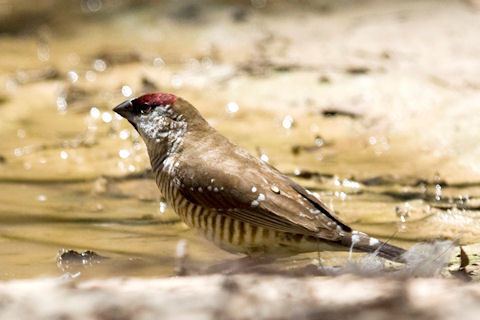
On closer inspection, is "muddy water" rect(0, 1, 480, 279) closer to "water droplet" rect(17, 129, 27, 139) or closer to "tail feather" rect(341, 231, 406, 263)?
"water droplet" rect(17, 129, 27, 139)

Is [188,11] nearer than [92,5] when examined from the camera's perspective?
Yes

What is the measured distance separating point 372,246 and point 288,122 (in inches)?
140

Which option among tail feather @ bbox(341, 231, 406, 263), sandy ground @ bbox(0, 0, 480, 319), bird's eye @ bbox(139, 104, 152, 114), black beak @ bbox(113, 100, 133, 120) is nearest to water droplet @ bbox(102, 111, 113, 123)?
sandy ground @ bbox(0, 0, 480, 319)

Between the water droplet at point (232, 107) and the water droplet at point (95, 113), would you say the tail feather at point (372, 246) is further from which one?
the water droplet at point (95, 113)

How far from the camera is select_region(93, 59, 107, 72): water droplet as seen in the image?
33.2 feet

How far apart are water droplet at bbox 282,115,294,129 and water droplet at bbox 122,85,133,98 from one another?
59.9 inches

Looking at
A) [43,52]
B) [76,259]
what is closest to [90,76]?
[43,52]

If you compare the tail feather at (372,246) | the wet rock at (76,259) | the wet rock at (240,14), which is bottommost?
the wet rock at (76,259)

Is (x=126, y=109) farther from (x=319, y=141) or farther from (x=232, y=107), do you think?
(x=232, y=107)

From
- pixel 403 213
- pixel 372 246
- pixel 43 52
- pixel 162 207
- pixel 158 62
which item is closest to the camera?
pixel 372 246

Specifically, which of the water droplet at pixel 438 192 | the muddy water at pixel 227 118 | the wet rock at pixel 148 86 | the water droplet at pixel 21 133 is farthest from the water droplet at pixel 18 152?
the water droplet at pixel 438 192

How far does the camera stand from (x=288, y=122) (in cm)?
862

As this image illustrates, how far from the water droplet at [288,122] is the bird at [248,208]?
277 cm

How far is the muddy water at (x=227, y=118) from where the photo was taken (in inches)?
245
